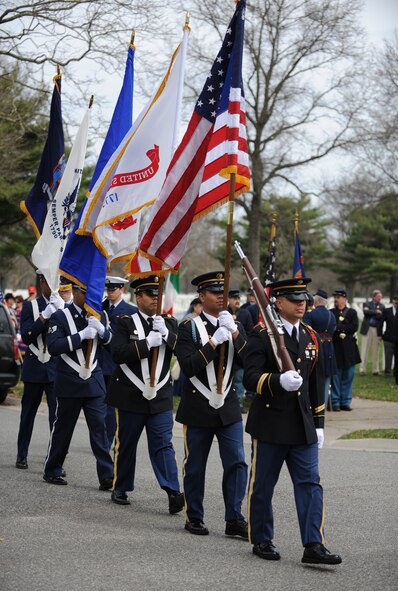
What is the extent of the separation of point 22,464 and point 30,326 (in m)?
1.47

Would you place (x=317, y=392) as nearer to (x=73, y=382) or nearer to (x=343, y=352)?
(x=73, y=382)

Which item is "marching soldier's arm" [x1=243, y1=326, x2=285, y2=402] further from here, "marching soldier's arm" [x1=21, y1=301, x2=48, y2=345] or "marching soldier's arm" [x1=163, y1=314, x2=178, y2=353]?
"marching soldier's arm" [x1=21, y1=301, x2=48, y2=345]

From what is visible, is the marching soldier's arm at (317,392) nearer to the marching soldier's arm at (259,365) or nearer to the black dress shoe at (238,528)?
the marching soldier's arm at (259,365)

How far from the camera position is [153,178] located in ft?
30.5

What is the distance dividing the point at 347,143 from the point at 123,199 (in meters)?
21.1

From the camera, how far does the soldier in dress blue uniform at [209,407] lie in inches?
291

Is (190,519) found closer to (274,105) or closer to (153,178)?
(153,178)

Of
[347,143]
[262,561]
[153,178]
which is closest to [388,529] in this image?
[262,561]

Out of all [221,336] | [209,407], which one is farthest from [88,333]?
[221,336]

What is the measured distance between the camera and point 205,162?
27.7 feet

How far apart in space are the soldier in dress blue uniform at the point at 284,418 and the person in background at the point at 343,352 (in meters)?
9.42

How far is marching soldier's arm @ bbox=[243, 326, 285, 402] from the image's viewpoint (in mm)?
6570

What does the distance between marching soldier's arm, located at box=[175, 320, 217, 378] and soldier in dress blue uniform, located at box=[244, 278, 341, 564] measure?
0.74 meters

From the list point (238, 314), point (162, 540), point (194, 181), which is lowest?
point (162, 540)
